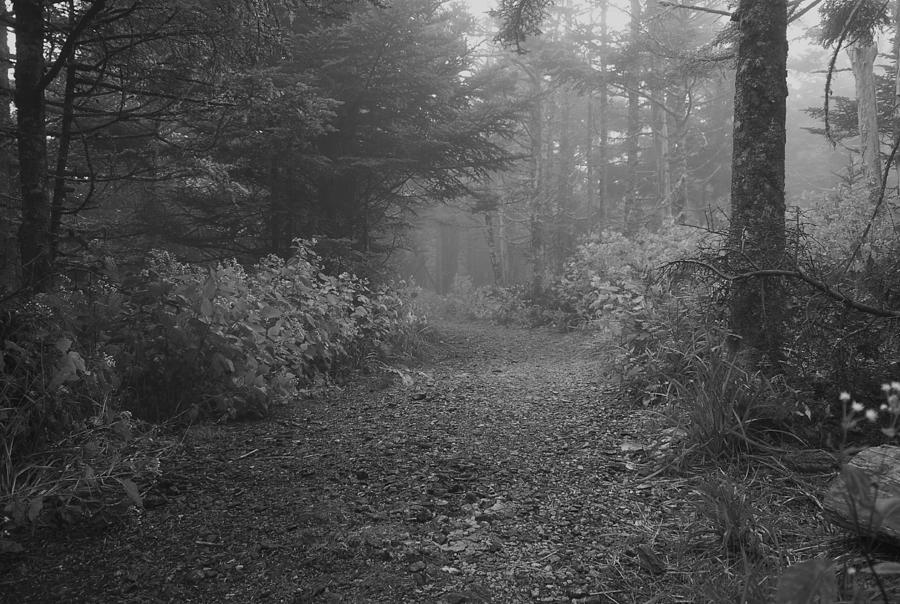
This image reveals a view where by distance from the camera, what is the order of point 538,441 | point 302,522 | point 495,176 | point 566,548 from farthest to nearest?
1. point 495,176
2. point 538,441
3. point 302,522
4. point 566,548

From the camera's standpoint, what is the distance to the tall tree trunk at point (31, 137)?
3920 mm

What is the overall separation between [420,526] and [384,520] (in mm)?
212

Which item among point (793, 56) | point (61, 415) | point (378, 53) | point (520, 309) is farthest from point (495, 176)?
point (793, 56)

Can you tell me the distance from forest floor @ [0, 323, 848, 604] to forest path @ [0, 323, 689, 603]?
0.01 metres

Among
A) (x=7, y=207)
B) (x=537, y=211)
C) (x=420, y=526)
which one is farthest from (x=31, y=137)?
(x=537, y=211)

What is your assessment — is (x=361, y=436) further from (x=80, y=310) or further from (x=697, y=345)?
(x=697, y=345)

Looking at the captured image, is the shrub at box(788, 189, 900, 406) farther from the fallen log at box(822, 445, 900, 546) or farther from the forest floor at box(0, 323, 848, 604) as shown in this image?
the fallen log at box(822, 445, 900, 546)

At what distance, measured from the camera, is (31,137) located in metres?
3.98

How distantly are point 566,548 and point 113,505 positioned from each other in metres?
2.49

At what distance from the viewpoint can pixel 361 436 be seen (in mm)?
4523

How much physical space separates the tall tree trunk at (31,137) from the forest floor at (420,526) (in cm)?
183

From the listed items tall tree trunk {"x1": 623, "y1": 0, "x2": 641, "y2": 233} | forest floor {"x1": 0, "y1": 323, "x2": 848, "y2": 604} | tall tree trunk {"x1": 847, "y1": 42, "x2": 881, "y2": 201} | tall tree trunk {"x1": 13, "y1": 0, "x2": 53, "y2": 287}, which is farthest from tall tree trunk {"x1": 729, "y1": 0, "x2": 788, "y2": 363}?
tall tree trunk {"x1": 623, "y1": 0, "x2": 641, "y2": 233}

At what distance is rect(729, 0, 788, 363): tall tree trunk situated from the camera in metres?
4.19

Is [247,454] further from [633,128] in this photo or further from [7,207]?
[633,128]
